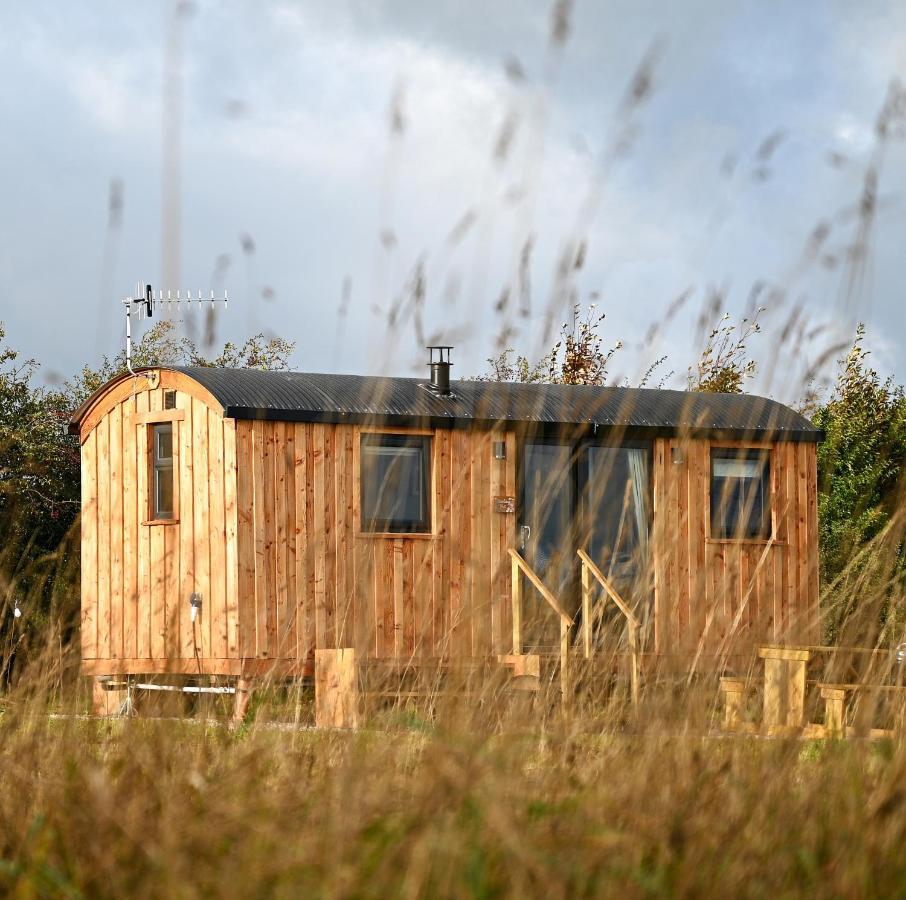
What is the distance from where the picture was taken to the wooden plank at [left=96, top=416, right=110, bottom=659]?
41.2 feet

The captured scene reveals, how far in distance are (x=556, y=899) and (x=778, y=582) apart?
11276 mm

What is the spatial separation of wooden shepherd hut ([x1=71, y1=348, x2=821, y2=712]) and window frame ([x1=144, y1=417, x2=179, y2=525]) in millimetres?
16

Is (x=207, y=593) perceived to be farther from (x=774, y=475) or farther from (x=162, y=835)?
(x=162, y=835)

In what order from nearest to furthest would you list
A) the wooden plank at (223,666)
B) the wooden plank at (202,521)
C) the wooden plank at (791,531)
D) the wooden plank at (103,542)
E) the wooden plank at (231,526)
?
the wooden plank at (223,666) → the wooden plank at (231,526) → the wooden plank at (202,521) → the wooden plank at (103,542) → the wooden plank at (791,531)

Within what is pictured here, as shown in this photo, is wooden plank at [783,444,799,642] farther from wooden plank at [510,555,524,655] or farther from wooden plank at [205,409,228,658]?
wooden plank at [205,409,228,658]

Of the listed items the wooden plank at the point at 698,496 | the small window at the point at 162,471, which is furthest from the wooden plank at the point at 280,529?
the wooden plank at the point at 698,496

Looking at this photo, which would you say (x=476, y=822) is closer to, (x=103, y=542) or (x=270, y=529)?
(x=270, y=529)

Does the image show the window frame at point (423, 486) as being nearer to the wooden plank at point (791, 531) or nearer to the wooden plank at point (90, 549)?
the wooden plank at point (90, 549)

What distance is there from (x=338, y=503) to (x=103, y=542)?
8.19 ft

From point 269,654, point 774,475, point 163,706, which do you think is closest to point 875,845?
point 163,706

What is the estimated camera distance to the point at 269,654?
11086mm

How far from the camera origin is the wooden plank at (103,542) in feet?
41.2

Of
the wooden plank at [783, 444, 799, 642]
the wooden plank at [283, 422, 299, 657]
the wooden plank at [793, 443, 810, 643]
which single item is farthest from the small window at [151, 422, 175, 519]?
the wooden plank at [793, 443, 810, 643]

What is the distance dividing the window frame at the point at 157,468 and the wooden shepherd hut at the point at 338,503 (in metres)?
0.02
